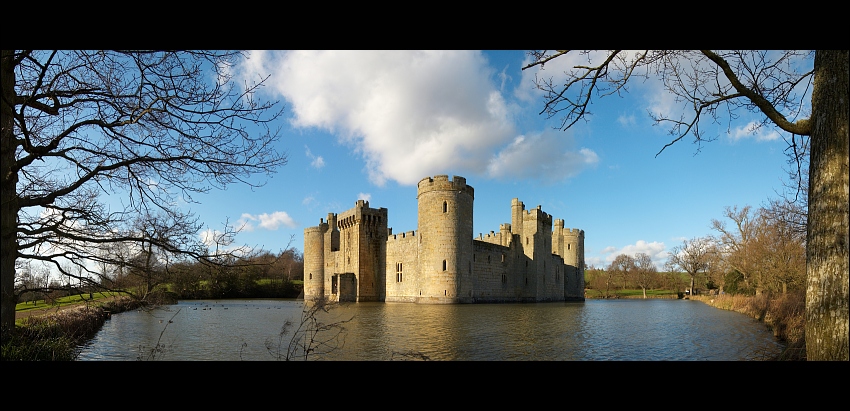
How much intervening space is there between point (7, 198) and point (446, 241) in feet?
88.5

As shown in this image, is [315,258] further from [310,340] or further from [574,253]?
[310,340]

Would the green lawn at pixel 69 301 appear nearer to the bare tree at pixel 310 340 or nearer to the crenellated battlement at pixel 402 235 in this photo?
the bare tree at pixel 310 340

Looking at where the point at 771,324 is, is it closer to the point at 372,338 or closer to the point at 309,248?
the point at 372,338

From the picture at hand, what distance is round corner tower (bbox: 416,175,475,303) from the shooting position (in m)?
32.1

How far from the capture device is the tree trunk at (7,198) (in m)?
5.80

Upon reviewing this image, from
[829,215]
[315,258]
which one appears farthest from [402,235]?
[829,215]

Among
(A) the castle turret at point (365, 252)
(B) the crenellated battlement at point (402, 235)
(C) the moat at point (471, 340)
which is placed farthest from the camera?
(A) the castle turret at point (365, 252)

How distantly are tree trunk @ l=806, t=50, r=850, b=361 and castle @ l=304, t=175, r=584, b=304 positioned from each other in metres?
27.4

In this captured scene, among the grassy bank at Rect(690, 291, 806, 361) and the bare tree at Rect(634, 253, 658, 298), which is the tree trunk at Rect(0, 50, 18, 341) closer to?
the grassy bank at Rect(690, 291, 806, 361)

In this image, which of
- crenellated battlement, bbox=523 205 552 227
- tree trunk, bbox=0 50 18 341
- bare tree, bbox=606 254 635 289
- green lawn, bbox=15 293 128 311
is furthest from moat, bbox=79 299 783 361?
bare tree, bbox=606 254 635 289

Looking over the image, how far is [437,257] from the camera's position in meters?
32.2

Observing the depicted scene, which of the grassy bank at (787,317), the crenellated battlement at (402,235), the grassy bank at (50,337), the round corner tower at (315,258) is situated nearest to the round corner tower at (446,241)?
the crenellated battlement at (402,235)

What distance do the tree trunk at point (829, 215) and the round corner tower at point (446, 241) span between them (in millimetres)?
27356
